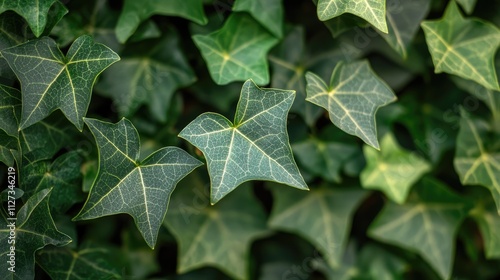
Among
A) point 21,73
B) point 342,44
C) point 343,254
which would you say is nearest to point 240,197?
point 343,254

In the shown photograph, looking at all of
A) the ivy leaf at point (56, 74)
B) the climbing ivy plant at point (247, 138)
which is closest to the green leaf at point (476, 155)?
the climbing ivy plant at point (247, 138)

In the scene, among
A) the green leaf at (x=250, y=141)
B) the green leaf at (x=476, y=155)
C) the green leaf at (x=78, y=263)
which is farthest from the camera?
the green leaf at (x=476, y=155)

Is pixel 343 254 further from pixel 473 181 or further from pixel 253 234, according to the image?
pixel 473 181

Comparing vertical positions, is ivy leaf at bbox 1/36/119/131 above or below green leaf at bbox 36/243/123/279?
above

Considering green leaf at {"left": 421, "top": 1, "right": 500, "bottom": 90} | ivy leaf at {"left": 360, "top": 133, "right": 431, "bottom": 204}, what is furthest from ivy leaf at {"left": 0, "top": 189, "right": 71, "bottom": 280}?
green leaf at {"left": 421, "top": 1, "right": 500, "bottom": 90}

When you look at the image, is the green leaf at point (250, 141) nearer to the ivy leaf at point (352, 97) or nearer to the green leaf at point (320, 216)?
the ivy leaf at point (352, 97)

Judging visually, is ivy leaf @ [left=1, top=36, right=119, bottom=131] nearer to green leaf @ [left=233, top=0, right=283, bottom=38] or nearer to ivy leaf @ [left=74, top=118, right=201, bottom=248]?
ivy leaf @ [left=74, top=118, right=201, bottom=248]
